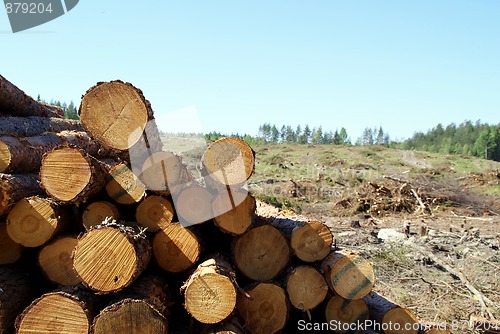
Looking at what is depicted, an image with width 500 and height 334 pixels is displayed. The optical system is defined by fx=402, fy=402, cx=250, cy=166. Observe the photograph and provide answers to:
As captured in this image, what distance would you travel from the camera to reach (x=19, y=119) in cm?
→ 564

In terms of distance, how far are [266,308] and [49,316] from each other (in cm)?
160

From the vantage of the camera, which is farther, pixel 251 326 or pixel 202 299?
pixel 251 326

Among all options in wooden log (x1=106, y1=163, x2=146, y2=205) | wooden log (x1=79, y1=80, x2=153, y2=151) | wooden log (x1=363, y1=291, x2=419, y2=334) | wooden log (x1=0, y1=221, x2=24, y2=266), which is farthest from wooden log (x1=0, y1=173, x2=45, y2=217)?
wooden log (x1=363, y1=291, x2=419, y2=334)

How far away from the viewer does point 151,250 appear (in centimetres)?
318

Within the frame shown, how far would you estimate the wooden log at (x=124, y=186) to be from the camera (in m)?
3.22

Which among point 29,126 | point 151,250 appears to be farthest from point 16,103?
point 151,250

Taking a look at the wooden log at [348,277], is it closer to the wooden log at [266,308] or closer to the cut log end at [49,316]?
the wooden log at [266,308]

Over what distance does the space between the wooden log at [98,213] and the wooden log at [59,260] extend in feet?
0.75

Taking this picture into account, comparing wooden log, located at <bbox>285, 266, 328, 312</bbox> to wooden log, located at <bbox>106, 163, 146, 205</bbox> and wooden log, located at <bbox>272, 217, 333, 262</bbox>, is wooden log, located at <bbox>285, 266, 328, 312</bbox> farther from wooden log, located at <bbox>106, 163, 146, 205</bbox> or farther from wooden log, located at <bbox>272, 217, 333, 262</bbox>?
wooden log, located at <bbox>106, 163, 146, 205</bbox>

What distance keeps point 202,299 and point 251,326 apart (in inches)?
26.3

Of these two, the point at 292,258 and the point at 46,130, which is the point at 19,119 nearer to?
the point at 46,130

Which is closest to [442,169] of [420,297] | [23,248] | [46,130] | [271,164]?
[271,164]

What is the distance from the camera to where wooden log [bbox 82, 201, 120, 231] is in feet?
10.7

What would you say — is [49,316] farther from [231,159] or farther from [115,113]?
[231,159]
